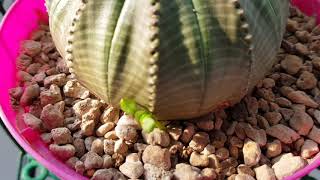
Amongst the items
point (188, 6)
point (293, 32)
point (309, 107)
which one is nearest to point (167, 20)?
point (188, 6)

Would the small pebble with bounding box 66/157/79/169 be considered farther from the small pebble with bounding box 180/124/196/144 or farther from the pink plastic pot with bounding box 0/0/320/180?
the small pebble with bounding box 180/124/196/144

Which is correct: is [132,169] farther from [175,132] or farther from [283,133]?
[283,133]

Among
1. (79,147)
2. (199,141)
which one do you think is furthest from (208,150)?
(79,147)

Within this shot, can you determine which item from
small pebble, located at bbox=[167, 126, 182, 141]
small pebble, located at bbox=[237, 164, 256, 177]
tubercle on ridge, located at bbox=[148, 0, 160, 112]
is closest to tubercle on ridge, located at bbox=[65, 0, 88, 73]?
tubercle on ridge, located at bbox=[148, 0, 160, 112]

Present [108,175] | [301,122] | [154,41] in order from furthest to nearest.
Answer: [301,122] < [108,175] < [154,41]

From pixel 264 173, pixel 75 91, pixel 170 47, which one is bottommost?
pixel 264 173

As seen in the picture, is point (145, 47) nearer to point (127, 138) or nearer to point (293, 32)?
point (127, 138)
